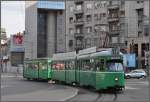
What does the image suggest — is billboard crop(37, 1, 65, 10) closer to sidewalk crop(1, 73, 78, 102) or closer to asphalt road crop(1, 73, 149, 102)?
asphalt road crop(1, 73, 149, 102)

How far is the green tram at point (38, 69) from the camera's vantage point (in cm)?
4940

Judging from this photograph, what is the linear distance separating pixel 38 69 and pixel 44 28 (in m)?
84.0

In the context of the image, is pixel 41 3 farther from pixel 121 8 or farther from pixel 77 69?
pixel 77 69

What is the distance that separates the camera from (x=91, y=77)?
3073 centimetres

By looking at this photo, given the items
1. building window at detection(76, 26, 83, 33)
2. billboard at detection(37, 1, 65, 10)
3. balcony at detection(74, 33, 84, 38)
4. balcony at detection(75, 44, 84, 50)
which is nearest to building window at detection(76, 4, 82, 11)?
building window at detection(76, 26, 83, 33)

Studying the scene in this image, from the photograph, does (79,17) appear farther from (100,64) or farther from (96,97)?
(96,97)

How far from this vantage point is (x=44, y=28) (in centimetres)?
13625

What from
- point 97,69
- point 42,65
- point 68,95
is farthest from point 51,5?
point 68,95

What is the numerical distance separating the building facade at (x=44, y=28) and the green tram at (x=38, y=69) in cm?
6846

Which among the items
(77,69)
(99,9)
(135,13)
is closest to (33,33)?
(99,9)

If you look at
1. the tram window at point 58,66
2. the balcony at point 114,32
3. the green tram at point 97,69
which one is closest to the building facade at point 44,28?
the balcony at point 114,32

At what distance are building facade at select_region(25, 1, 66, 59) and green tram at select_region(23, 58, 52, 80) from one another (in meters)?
68.5

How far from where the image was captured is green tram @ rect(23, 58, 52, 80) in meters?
49.4

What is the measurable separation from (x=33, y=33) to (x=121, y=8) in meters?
42.6
